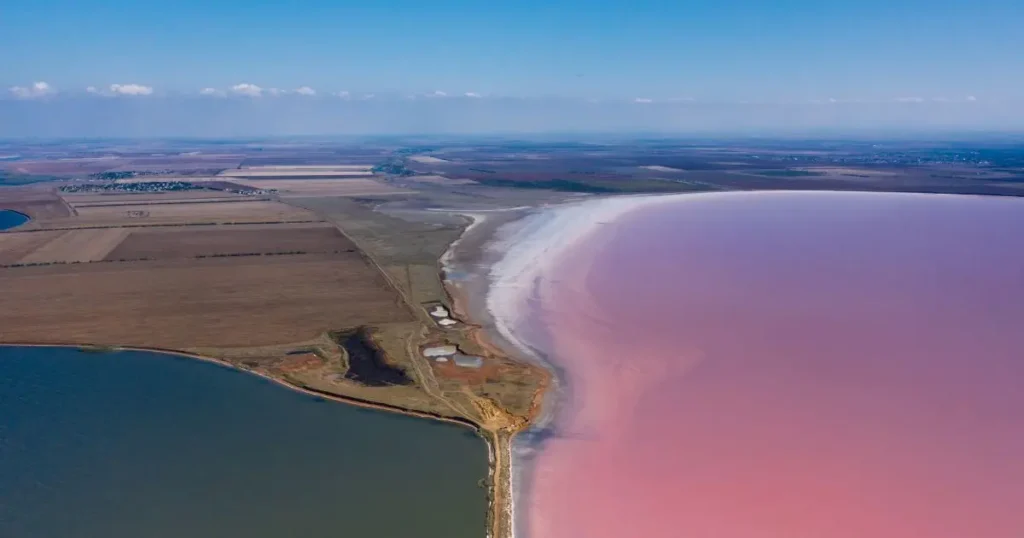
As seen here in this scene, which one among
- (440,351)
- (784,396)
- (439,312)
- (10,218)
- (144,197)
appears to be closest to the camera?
(784,396)

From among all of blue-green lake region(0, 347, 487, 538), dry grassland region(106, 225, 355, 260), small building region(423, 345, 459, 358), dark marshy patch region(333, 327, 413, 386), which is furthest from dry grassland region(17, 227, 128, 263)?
small building region(423, 345, 459, 358)

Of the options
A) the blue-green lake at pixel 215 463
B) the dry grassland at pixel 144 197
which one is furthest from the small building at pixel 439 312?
the dry grassland at pixel 144 197

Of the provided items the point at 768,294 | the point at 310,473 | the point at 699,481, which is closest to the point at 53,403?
the point at 310,473

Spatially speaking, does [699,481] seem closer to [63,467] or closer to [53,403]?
[63,467]

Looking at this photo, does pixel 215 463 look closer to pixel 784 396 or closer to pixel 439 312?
pixel 439 312

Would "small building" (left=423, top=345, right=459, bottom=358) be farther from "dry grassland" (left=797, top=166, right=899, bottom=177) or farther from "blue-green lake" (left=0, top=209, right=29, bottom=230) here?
"dry grassland" (left=797, top=166, right=899, bottom=177)

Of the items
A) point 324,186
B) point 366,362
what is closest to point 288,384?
point 366,362

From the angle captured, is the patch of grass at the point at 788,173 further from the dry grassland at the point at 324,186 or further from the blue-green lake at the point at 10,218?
the blue-green lake at the point at 10,218
